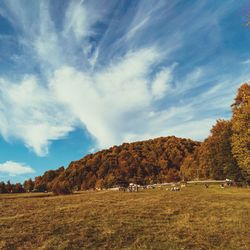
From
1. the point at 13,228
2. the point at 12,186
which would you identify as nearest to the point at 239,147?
the point at 13,228

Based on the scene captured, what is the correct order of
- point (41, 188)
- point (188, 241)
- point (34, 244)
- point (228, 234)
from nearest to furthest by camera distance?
point (34, 244)
point (188, 241)
point (228, 234)
point (41, 188)

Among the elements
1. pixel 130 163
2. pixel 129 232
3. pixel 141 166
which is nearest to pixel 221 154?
pixel 129 232

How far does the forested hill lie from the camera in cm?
14180

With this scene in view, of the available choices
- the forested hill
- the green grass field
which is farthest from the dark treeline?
the green grass field

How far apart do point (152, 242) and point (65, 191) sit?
60666mm

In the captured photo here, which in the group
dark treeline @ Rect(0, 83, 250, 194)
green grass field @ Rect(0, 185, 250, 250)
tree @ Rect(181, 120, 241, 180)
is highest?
dark treeline @ Rect(0, 83, 250, 194)

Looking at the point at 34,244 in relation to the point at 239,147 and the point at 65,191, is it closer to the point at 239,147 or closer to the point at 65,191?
the point at 239,147

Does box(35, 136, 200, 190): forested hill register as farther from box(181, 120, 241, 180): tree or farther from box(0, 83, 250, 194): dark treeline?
box(181, 120, 241, 180): tree

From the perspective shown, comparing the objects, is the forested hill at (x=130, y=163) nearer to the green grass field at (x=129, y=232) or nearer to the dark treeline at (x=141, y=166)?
the dark treeline at (x=141, y=166)

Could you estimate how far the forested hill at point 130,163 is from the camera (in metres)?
142

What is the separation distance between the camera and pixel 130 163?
14662cm

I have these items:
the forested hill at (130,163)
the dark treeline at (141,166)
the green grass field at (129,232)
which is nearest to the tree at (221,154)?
the dark treeline at (141,166)

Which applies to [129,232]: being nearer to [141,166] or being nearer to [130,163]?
[141,166]

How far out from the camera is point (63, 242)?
40.2ft
